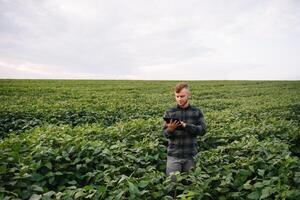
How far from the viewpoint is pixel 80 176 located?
4254 mm

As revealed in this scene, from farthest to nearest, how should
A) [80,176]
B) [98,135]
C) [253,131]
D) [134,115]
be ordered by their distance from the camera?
[134,115] < [253,131] < [98,135] < [80,176]

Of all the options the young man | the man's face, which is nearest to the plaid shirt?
the young man

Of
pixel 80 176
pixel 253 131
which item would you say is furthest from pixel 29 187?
pixel 253 131

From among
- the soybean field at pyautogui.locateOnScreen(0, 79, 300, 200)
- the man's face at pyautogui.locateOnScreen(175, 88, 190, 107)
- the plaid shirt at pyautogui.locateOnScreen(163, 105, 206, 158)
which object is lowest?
the soybean field at pyautogui.locateOnScreen(0, 79, 300, 200)

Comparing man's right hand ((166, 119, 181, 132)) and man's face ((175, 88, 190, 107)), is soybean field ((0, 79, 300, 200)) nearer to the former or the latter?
man's right hand ((166, 119, 181, 132))

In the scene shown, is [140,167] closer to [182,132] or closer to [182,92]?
[182,132]

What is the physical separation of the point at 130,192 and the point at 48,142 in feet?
8.31

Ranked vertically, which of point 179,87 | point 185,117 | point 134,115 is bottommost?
point 134,115

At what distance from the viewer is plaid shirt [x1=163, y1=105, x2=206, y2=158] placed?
4537mm

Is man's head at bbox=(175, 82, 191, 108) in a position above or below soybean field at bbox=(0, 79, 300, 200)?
above

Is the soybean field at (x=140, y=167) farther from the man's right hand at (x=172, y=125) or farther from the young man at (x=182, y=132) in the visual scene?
the man's right hand at (x=172, y=125)

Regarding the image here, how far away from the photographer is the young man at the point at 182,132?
4.46m

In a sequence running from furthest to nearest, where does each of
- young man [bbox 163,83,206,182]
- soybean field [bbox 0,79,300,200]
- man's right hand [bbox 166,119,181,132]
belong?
young man [bbox 163,83,206,182], man's right hand [bbox 166,119,181,132], soybean field [bbox 0,79,300,200]

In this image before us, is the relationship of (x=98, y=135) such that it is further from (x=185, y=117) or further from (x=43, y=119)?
(x=43, y=119)
